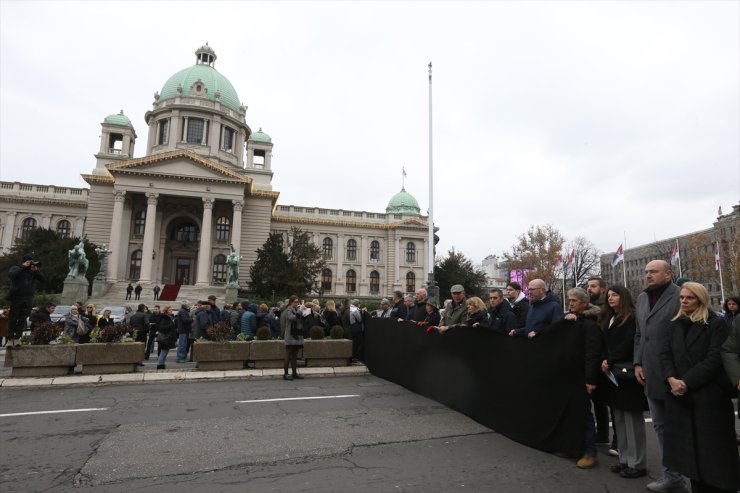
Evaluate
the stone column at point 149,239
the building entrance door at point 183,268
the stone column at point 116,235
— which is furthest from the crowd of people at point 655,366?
the building entrance door at point 183,268

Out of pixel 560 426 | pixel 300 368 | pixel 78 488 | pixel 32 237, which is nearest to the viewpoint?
pixel 78 488

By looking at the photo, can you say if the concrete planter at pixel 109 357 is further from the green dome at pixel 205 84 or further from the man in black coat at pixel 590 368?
the green dome at pixel 205 84

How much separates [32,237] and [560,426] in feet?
165

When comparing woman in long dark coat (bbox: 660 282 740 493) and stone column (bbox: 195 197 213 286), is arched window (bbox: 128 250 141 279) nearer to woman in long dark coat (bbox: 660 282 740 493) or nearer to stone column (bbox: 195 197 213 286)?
stone column (bbox: 195 197 213 286)

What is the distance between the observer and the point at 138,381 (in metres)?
10.5

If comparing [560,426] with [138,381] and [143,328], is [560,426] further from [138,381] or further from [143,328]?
[143,328]

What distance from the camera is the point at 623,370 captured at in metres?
5.23

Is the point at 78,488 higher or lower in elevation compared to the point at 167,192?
lower

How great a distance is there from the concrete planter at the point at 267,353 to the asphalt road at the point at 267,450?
3414mm

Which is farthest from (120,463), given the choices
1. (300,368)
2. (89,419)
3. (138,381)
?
(300,368)

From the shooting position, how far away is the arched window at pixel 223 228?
55.1 meters

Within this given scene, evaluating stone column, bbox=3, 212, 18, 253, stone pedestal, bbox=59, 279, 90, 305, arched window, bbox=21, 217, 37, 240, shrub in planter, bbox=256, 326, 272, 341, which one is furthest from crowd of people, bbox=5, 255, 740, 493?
stone column, bbox=3, 212, 18, 253

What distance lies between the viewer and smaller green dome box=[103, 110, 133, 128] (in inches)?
2242

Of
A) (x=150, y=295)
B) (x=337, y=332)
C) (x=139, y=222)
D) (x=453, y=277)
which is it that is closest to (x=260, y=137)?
(x=139, y=222)
